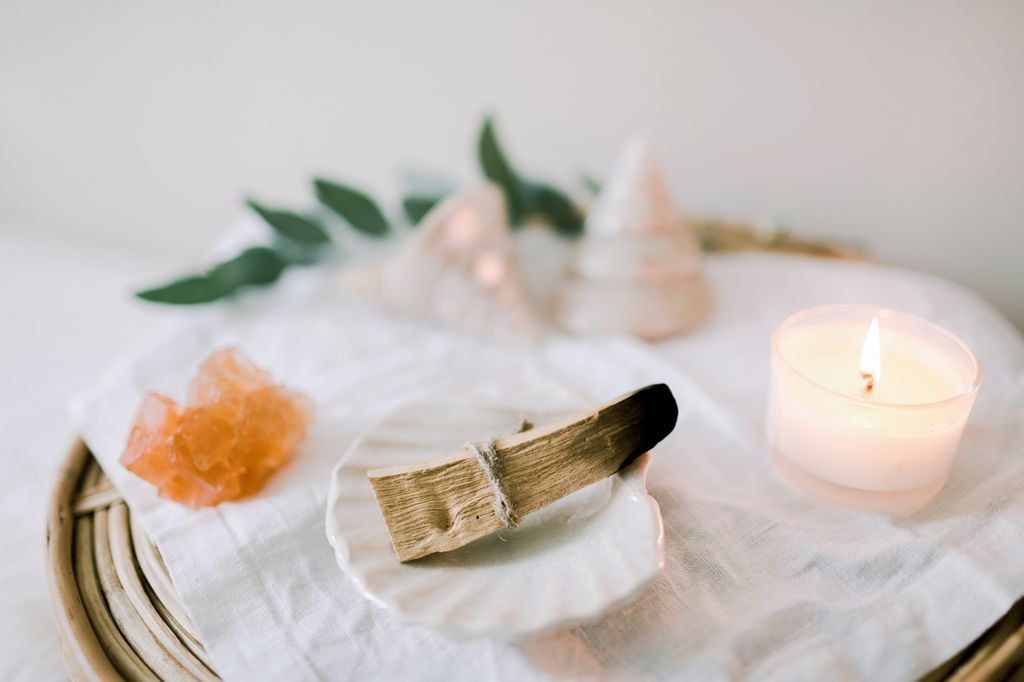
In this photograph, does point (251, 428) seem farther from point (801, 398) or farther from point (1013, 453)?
point (1013, 453)

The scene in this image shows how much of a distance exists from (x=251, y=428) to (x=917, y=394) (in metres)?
0.43

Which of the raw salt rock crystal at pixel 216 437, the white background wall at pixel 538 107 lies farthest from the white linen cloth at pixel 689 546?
the white background wall at pixel 538 107

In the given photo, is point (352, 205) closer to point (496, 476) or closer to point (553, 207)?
point (553, 207)

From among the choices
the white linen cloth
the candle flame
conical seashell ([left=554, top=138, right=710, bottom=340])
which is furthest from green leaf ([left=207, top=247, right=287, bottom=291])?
the candle flame

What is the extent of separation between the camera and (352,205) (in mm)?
781

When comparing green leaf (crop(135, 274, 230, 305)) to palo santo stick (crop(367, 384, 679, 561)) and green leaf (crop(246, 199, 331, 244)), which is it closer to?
green leaf (crop(246, 199, 331, 244))

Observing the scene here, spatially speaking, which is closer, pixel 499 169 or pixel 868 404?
pixel 868 404

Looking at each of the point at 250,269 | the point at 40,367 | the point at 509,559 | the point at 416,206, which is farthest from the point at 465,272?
the point at 40,367

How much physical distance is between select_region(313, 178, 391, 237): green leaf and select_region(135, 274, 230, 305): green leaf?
14 centimetres

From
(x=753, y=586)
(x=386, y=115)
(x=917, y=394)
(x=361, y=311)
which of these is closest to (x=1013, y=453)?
(x=917, y=394)

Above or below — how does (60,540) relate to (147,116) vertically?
below

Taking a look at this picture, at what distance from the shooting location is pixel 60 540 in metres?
0.49

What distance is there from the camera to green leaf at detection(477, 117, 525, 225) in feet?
2.45

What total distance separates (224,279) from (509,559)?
0.46m
